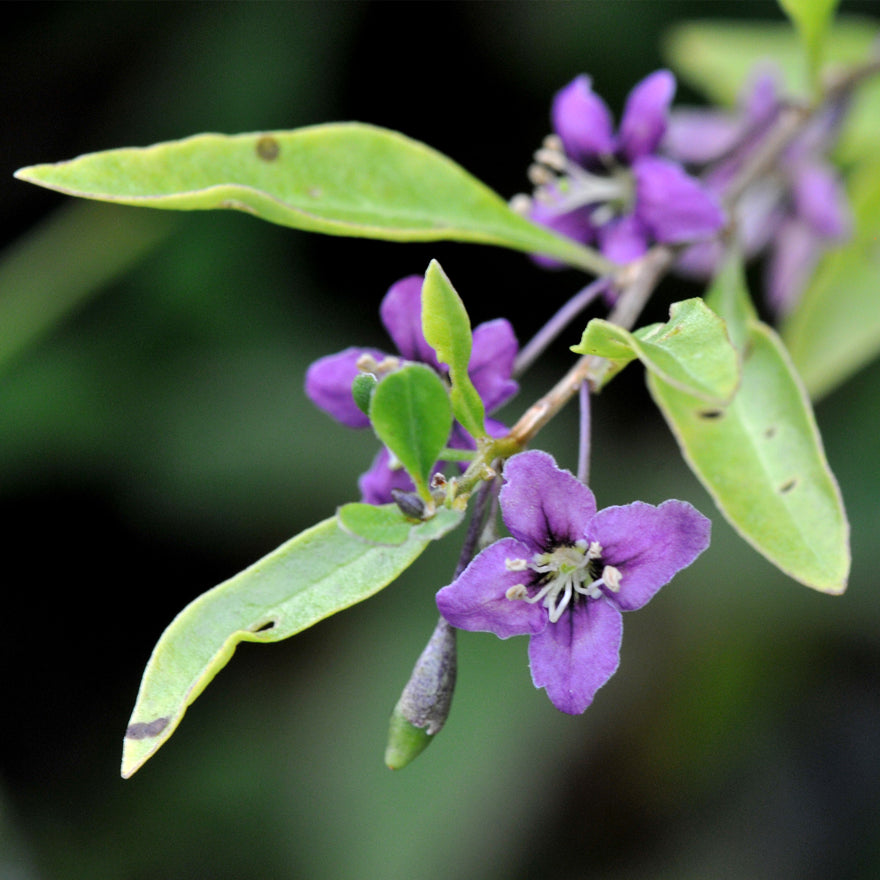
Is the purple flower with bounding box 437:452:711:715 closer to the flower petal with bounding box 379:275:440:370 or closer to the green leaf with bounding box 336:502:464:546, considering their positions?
the green leaf with bounding box 336:502:464:546

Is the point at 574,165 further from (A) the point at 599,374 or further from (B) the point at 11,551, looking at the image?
(B) the point at 11,551

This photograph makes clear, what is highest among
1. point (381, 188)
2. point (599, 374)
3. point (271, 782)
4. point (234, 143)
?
point (234, 143)

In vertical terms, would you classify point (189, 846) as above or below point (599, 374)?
below

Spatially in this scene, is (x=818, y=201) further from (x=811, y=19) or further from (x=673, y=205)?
(x=673, y=205)

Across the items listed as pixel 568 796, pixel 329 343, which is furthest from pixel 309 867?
pixel 329 343

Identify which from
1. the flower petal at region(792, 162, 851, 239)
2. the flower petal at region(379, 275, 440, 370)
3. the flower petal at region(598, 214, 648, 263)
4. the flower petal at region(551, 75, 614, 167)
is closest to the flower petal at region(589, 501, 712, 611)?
the flower petal at region(379, 275, 440, 370)

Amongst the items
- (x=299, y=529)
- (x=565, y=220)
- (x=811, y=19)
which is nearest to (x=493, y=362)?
(x=565, y=220)

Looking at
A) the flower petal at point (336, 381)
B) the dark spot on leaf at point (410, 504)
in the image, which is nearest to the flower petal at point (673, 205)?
the flower petal at point (336, 381)
